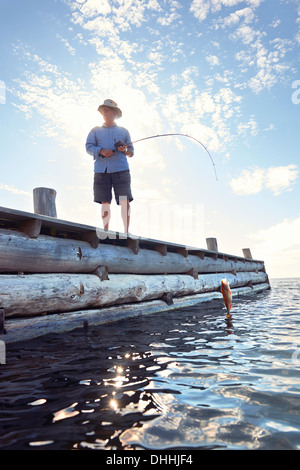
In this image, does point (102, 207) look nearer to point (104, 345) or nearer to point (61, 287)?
point (61, 287)

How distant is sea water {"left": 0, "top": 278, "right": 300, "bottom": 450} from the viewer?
132 centimetres

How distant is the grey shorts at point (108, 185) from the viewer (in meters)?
5.69

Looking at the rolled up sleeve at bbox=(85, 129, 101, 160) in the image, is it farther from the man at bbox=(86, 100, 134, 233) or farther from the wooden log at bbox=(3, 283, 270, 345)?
the wooden log at bbox=(3, 283, 270, 345)

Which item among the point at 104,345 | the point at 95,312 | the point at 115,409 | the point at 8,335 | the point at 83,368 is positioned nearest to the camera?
the point at 115,409

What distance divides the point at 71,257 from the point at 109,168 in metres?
2.13

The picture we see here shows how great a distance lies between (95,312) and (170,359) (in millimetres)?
2345

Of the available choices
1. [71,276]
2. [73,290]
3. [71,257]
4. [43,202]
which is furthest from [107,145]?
[73,290]

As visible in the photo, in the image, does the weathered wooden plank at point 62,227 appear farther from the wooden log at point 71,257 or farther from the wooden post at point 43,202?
the wooden post at point 43,202

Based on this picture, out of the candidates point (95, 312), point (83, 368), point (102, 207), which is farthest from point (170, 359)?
point (102, 207)

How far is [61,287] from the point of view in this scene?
411 cm

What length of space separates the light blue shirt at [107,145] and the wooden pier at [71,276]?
129cm

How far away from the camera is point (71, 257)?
4.40 meters

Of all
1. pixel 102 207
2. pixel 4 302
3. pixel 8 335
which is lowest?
pixel 8 335

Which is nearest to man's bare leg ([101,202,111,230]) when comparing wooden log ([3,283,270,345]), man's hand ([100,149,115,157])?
man's hand ([100,149,115,157])
